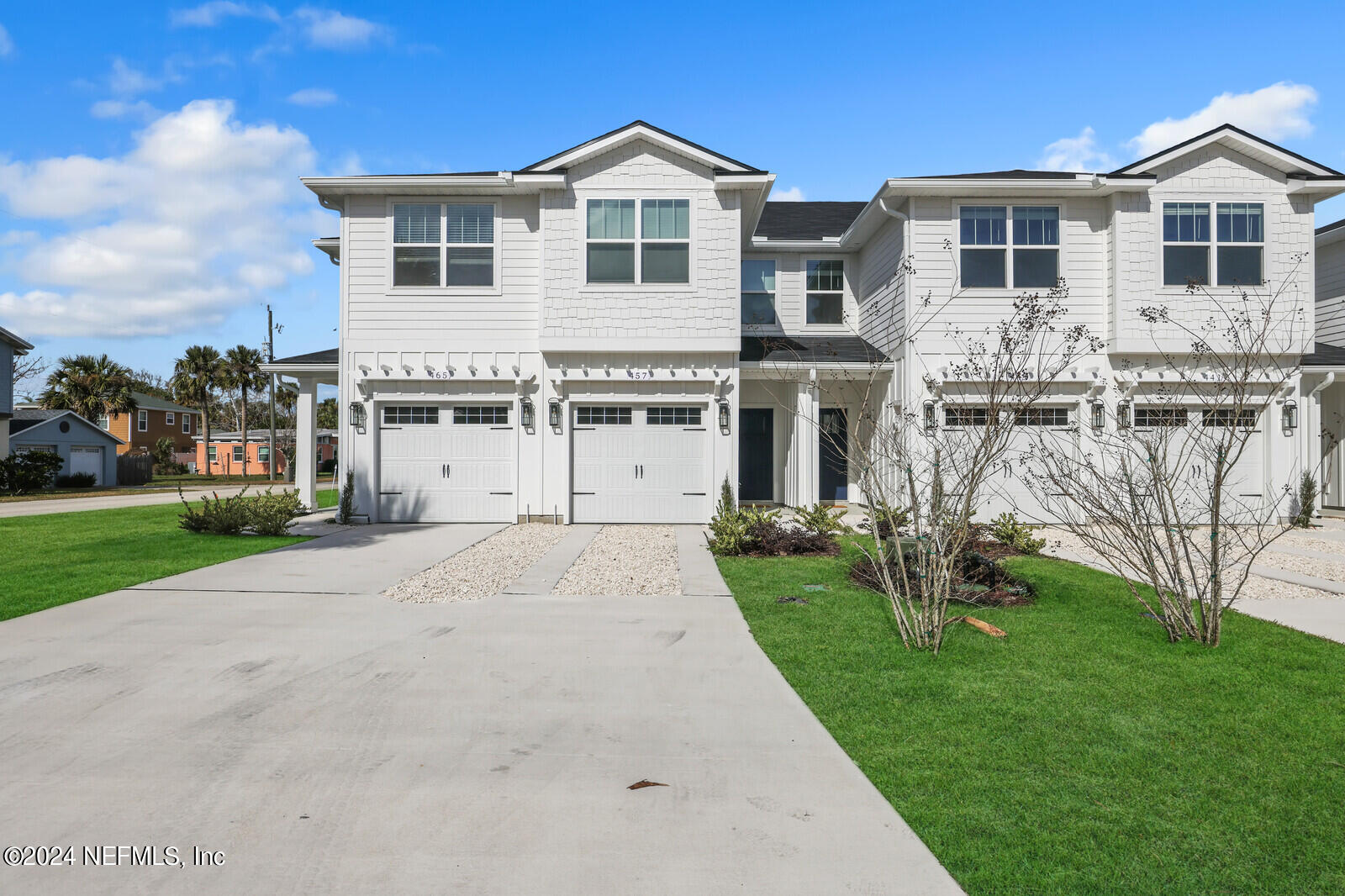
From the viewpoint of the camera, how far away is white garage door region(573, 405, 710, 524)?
13320 mm

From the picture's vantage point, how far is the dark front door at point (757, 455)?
1644 cm

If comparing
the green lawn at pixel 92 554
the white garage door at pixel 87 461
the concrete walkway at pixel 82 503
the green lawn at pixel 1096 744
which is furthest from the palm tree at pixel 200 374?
the green lawn at pixel 1096 744

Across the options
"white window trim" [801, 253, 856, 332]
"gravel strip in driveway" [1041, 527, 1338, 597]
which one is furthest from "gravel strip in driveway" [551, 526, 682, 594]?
"white window trim" [801, 253, 856, 332]

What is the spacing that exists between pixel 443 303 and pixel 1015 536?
33.2 ft

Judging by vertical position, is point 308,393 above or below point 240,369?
below

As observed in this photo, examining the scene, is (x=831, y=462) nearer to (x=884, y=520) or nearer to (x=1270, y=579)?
(x=884, y=520)

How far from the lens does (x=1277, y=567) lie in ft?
29.2

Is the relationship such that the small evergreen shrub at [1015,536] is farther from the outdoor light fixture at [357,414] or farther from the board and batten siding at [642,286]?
the outdoor light fixture at [357,414]

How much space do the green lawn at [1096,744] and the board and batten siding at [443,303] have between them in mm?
8554

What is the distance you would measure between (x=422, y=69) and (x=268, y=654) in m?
10.5

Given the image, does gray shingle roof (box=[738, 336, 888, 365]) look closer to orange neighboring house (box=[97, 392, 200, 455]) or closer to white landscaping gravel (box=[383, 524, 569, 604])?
white landscaping gravel (box=[383, 524, 569, 604])

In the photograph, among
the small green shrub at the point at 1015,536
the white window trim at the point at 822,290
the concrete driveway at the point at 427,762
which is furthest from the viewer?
the white window trim at the point at 822,290

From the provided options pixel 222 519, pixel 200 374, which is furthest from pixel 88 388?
pixel 222 519

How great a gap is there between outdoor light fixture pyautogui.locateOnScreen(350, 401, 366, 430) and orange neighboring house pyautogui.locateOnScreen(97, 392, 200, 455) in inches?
1444
